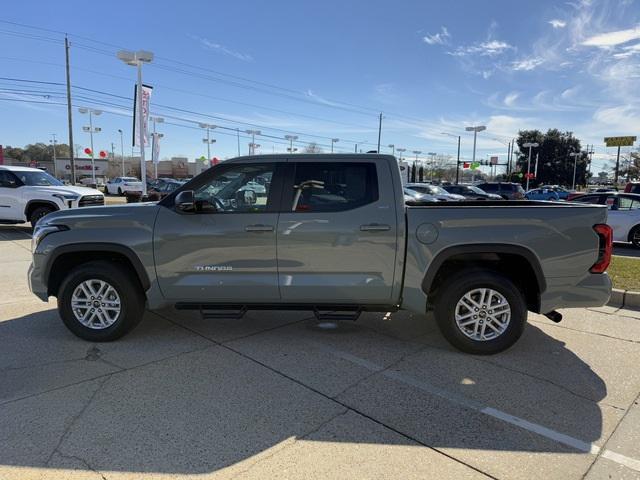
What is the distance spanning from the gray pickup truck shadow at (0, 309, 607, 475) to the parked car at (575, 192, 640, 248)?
9158mm

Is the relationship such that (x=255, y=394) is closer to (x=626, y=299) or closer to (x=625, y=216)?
(x=626, y=299)

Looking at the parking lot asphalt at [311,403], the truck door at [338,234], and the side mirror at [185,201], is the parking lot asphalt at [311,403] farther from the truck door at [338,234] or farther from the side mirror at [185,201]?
the side mirror at [185,201]

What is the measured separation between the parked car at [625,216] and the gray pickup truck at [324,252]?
971cm

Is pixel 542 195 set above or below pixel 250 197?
below

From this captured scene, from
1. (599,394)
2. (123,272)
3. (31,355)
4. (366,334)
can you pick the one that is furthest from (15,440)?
(599,394)

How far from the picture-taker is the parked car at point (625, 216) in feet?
40.0

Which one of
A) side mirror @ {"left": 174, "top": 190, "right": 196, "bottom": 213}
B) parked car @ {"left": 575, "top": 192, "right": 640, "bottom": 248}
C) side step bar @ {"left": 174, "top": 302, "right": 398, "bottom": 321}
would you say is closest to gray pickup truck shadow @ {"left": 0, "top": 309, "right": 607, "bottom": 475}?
side step bar @ {"left": 174, "top": 302, "right": 398, "bottom": 321}

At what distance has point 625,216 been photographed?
12.3 metres

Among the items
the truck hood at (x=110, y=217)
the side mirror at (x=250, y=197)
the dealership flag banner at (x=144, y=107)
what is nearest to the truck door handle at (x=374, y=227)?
the side mirror at (x=250, y=197)

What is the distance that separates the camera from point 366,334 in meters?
4.99

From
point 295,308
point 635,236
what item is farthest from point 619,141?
point 295,308

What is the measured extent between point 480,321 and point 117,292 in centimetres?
356

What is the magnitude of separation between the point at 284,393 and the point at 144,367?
1.37 m

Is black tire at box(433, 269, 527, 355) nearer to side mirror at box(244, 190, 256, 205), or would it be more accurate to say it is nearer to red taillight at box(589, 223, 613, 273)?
red taillight at box(589, 223, 613, 273)
